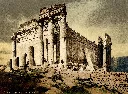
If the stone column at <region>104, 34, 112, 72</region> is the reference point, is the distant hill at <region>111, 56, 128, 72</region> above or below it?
below

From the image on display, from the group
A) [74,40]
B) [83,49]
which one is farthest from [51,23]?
[83,49]

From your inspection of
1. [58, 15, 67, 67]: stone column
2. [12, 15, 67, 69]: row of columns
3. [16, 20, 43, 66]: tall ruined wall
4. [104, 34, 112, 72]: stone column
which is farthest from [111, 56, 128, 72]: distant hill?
[58, 15, 67, 67]: stone column

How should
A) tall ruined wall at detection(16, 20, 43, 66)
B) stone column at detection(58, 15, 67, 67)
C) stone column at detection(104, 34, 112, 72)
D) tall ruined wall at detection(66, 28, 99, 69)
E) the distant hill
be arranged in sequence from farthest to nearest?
the distant hill → stone column at detection(104, 34, 112, 72) → tall ruined wall at detection(16, 20, 43, 66) → tall ruined wall at detection(66, 28, 99, 69) → stone column at detection(58, 15, 67, 67)

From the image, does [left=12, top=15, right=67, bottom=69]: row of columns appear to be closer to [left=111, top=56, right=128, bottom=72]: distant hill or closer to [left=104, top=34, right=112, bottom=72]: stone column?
[left=104, top=34, right=112, bottom=72]: stone column

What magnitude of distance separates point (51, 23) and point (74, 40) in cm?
673

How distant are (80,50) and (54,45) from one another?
665 cm

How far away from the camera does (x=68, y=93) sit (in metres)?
20.7

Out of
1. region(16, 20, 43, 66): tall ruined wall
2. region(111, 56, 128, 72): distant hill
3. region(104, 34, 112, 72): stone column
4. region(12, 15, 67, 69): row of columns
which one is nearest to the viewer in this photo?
region(12, 15, 67, 69): row of columns

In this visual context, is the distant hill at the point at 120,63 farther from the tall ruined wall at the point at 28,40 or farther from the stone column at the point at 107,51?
the tall ruined wall at the point at 28,40

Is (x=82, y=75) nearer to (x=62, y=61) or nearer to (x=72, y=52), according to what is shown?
(x=62, y=61)

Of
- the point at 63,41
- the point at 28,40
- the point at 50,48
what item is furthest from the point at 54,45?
the point at 28,40

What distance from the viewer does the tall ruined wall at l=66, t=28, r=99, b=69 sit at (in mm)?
39331

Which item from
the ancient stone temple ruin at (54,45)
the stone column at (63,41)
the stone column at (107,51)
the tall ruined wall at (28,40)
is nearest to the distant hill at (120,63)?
the ancient stone temple ruin at (54,45)

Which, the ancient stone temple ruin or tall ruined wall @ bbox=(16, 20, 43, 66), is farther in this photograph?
tall ruined wall @ bbox=(16, 20, 43, 66)
